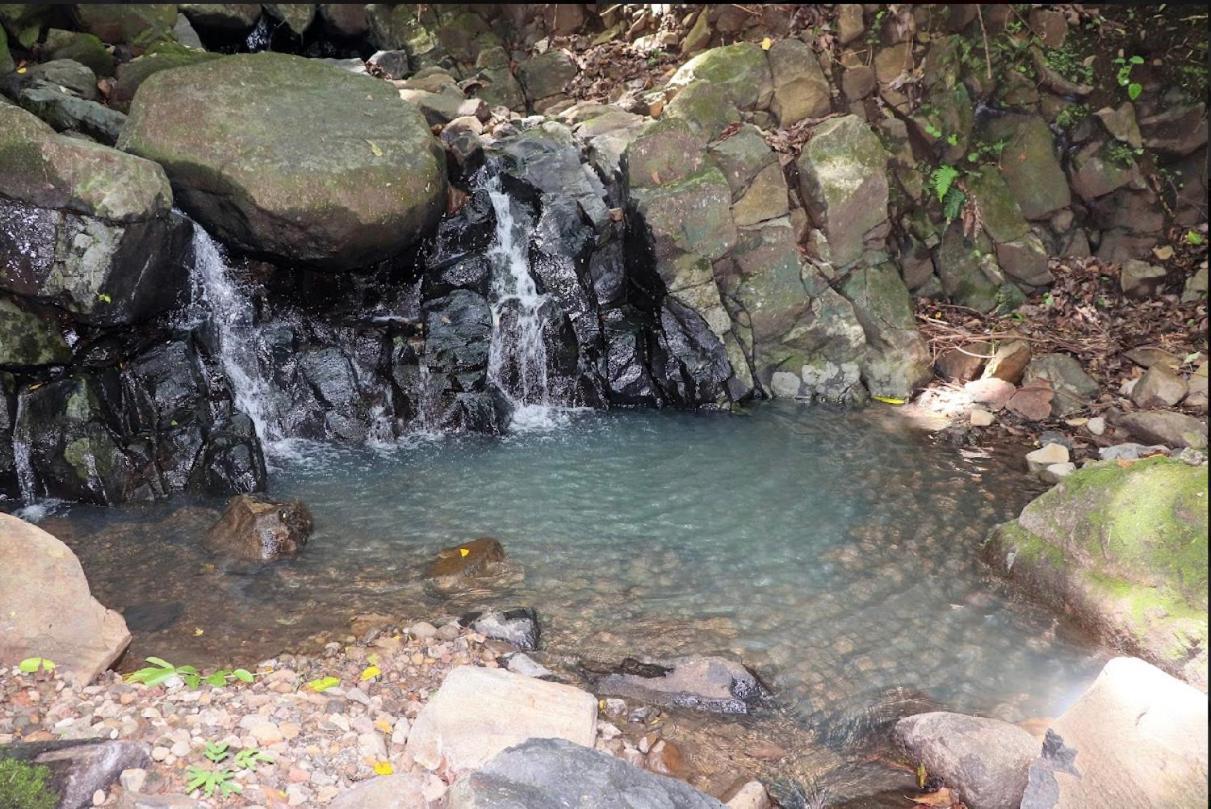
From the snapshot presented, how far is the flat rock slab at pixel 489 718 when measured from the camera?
11.7ft

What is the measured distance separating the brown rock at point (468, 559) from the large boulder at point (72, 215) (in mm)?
3783

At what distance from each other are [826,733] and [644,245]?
6.40 meters

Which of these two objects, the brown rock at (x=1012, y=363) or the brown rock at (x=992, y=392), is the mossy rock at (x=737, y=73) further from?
the brown rock at (x=992, y=392)

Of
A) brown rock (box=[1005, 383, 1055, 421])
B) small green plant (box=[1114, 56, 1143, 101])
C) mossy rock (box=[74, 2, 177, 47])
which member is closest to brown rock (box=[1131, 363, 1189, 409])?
brown rock (box=[1005, 383, 1055, 421])

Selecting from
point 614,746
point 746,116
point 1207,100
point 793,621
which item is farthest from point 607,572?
point 1207,100

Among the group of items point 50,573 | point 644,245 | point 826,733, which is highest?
point 644,245

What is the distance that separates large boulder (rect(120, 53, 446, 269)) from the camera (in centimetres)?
742

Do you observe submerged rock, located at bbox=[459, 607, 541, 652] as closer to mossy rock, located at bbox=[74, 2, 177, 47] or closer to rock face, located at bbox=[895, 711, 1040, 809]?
rock face, located at bbox=[895, 711, 1040, 809]

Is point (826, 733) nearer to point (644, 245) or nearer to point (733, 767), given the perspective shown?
point (733, 767)

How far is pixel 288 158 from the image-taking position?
24.7ft

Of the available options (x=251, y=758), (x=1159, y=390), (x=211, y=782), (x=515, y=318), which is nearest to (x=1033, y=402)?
(x=1159, y=390)

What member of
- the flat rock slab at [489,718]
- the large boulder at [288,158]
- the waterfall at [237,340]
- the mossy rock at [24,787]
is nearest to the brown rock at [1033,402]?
the large boulder at [288,158]

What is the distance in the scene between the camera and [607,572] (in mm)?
5977

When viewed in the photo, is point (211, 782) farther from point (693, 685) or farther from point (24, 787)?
point (693, 685)
